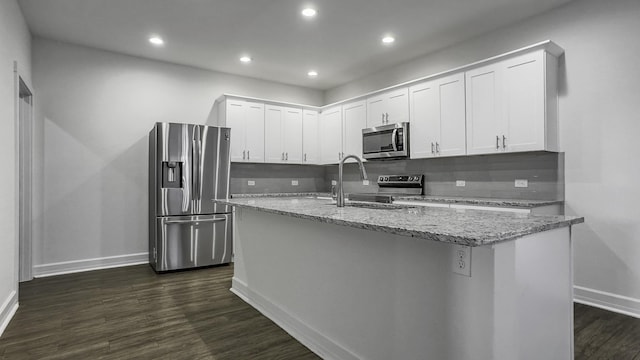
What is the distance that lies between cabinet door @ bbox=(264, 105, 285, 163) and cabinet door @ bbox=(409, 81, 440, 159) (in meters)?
2.03

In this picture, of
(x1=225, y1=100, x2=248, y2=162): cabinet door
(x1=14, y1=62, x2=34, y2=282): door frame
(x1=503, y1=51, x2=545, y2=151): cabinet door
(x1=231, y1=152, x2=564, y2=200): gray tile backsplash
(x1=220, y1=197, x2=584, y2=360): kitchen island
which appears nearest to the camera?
(x1=220, y1=197, x2=584, y2=360): kitchen island

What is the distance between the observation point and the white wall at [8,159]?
8.34 feet

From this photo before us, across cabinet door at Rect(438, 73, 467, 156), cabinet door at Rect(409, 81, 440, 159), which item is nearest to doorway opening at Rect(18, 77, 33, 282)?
cabinet door at Rect(409, 81, 440, 159)

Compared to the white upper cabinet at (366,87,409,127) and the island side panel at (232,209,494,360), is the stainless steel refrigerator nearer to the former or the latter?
the island side panel at (232,209,494,360)

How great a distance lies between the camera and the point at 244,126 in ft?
16.4

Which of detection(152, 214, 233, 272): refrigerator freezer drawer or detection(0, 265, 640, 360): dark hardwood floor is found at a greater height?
detection(152, 214, 233, 272): refrigerator freezer drawer

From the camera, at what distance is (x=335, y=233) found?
206cm

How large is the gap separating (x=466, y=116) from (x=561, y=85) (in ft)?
2.81

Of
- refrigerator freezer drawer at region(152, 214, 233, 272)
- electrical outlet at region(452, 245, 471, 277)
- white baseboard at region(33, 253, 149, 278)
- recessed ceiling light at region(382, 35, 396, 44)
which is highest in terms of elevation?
recessed ceiling light at region(382, 35, 396, 44)

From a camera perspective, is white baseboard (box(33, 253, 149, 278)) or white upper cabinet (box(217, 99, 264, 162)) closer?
white baseboard (box(33, 253, 149, 278))

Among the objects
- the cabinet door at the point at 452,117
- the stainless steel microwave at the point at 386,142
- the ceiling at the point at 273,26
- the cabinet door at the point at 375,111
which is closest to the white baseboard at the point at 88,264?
the ceiling at the point at 273,26

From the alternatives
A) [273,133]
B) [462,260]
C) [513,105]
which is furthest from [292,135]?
[462,260]

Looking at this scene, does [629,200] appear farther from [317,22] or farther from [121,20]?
[121,20]

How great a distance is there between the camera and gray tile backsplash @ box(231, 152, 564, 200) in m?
3.36
